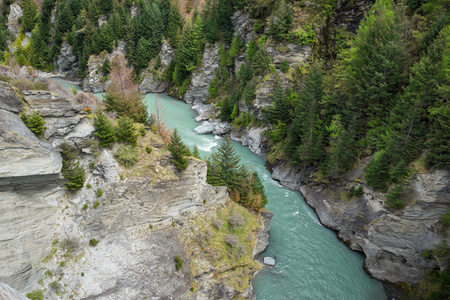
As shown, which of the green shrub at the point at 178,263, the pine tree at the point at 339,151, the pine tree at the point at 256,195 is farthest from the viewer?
the pine tree at the point at 339,151

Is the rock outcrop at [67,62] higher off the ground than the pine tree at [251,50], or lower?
lower

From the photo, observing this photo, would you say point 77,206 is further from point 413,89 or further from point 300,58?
point 300,58

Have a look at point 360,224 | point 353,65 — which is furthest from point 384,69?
point 360,224

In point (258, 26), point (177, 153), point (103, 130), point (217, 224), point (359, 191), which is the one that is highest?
point (258, 26)

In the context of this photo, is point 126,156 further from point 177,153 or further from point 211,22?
point 211,22

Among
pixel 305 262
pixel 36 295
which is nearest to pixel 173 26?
pixel 305 262

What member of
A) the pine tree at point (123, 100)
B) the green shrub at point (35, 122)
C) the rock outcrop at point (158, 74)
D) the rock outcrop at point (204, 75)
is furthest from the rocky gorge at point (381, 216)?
the rock outcrop at point (158, 74)

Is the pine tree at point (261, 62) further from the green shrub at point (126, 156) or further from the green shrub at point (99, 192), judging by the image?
the green shrub at point (99, 192)
